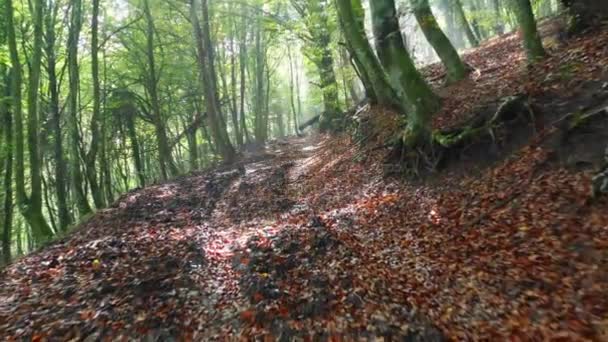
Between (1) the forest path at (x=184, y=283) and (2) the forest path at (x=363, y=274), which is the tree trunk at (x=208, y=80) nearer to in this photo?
(1) the forest path at (x=184, y=283)

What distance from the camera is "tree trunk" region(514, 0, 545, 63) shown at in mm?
8508

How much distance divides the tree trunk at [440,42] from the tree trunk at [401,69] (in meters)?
1.35

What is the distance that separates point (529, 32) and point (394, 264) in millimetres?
6569

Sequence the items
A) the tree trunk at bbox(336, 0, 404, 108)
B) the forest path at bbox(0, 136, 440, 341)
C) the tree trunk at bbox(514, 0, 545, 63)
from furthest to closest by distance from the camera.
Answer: the tree trunk at bbox(336, 0, 404, 108) < the tree trunk at bbox(514, 0, 545, 63) < the forest path at bbox(0, 136, 440, 341)

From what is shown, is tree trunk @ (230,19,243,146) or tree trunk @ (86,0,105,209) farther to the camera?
tree trunk @ (230,19,243,146)

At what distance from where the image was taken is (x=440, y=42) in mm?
11055

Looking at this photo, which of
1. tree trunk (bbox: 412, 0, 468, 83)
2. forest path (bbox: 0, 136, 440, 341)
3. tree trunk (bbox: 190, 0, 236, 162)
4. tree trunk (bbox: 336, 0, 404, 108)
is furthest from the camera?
tree trunk (bbox: 190, 0, 236, 162)

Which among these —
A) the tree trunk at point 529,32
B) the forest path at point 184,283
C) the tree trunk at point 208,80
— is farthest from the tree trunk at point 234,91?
the tree trunk at point 529,32

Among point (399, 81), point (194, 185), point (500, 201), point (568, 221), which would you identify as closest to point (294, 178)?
point (194, 185)

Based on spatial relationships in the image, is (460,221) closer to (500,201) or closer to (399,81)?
(500,201)

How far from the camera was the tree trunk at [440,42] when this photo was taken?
10672mm

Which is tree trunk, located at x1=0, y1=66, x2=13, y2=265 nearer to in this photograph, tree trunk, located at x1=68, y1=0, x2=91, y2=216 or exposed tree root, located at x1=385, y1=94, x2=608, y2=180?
tree trunk, located at x1=68, y1=0, x2=91, y2=216

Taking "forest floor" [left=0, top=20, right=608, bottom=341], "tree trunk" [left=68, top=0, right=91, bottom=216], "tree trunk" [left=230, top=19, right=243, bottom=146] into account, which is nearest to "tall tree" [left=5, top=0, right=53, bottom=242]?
"tree trunk" [left=68, top=0, right=91, bottom=216]

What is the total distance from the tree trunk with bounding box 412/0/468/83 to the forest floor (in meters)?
1.96
